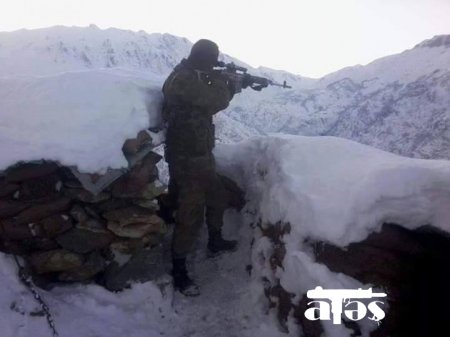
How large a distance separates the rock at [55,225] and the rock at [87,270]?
394 mm

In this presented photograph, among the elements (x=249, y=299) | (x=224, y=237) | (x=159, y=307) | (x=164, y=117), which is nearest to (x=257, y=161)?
(x=224, y=237)

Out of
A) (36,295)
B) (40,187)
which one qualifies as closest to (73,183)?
(40,187)

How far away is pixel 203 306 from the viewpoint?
4.86 metres

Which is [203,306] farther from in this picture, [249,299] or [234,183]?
[234,183]

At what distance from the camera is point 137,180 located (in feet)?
16.0

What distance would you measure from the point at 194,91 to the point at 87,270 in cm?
220

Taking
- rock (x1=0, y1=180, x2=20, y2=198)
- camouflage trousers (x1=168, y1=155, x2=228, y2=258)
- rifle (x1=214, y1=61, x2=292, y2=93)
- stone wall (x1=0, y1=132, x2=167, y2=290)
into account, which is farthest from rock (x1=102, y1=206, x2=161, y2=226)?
rifle (x1=214, y1=61, x2=292, y2=93)

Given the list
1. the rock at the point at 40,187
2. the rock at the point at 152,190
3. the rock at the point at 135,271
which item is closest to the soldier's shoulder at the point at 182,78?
the rock at the point at 152,190

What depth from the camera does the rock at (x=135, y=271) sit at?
15.4ft

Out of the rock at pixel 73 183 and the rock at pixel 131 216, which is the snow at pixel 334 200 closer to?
the rock at pixel 131 216

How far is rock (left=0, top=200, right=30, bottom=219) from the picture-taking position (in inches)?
166

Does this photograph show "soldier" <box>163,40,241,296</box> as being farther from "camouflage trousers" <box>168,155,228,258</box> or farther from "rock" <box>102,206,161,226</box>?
"rock" <box>102,206,161,226</box>

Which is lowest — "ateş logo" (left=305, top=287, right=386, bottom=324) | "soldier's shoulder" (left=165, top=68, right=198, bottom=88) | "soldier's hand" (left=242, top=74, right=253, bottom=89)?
"ateş logo" (left=305, top=287, right=386, bottom=324)

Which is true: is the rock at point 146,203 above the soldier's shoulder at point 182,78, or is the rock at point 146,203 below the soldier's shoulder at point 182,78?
below
